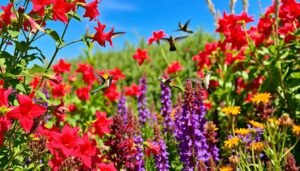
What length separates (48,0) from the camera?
2857 millimetres

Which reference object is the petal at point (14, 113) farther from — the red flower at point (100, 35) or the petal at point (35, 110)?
the red flower at point (100, 35)

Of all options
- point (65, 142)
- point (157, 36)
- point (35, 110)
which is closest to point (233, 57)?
point (157, 36)

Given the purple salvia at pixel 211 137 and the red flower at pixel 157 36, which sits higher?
the red flower at pixel 157 36

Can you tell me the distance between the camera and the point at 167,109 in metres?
5.59

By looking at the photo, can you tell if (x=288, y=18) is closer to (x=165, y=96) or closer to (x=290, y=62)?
(x=290, y=62)

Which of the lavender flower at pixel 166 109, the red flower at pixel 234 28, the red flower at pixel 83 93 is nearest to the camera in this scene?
the lavender flower at pixel 166 109

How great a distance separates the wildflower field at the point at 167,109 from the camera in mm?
2957

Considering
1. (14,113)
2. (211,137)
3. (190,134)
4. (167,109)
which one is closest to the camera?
(14,113)

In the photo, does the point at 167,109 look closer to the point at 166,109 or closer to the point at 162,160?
the point at 166,109

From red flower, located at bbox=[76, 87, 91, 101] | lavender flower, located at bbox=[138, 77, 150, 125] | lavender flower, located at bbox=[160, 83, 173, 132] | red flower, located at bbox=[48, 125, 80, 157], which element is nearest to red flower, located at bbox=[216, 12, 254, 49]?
lavender flower, located at bbox=[160, 83, 173, 132]

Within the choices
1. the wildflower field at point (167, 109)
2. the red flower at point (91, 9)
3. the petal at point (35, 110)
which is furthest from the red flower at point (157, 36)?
the petal at point (35, 110)

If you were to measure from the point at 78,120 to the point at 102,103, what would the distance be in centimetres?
56

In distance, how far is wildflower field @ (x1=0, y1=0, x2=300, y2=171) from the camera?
296 cm

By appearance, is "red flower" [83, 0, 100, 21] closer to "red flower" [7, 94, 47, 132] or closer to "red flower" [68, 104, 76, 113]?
"red flower" [7, 94, 47, 132]
